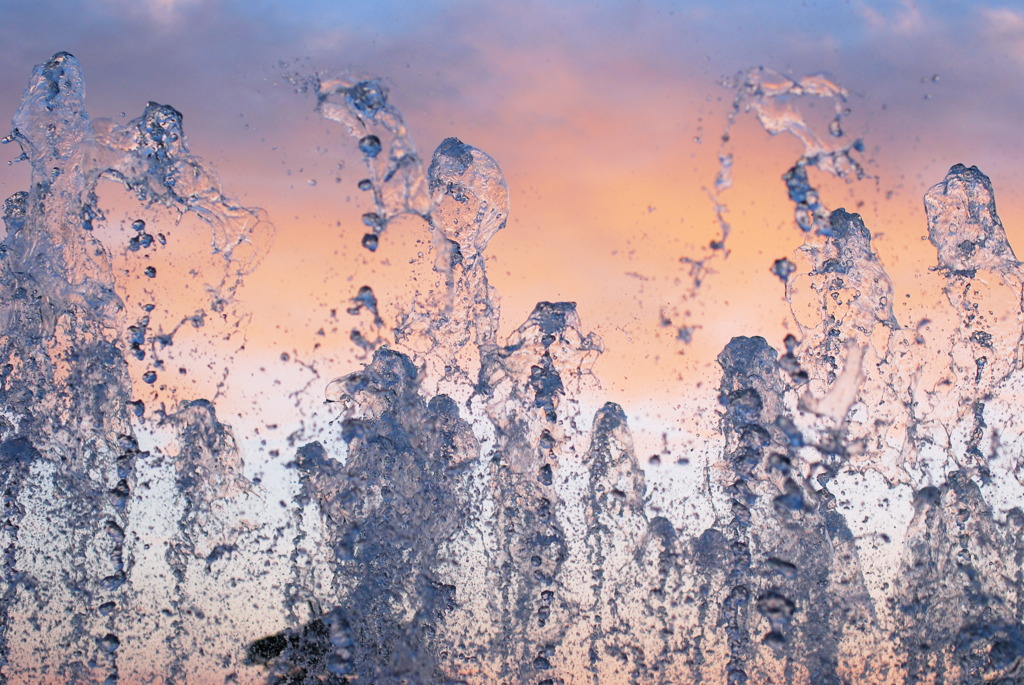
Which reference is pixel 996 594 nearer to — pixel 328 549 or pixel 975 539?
pixel 975 539

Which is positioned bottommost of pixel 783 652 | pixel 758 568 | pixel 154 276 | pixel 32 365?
pixel 783 652

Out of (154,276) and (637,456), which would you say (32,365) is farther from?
(637,456)

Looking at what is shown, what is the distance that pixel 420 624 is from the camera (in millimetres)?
8680

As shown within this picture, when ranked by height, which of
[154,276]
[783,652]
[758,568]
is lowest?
[783,652]

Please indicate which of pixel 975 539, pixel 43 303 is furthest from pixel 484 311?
pixel 975 539

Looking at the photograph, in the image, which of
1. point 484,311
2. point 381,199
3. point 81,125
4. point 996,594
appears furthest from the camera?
point 484,311

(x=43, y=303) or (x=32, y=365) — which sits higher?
(x=43, y=303)

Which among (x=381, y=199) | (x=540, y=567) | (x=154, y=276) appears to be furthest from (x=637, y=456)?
(x=154, y=276)

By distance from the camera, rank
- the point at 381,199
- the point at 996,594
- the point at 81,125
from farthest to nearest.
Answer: the point at 81,125
the point at 996,594
the point at 381,199

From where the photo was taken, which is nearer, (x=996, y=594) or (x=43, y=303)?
(x=996, y=594)

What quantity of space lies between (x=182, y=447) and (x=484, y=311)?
3286mm

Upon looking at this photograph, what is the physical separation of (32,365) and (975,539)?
9.12m

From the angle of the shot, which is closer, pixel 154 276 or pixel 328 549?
pixel 154 276

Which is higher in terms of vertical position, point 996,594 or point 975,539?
point 975,539
